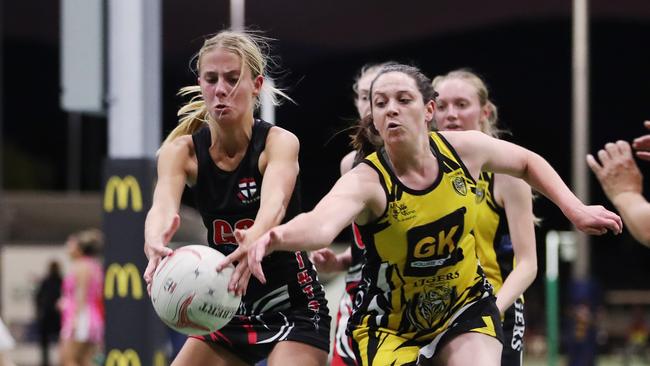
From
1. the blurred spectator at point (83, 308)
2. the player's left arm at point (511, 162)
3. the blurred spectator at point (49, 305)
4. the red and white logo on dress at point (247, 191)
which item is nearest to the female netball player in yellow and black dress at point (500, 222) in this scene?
the player's left arm at point (511, 162)

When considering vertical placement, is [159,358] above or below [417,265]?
below

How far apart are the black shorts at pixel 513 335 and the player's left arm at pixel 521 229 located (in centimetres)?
27

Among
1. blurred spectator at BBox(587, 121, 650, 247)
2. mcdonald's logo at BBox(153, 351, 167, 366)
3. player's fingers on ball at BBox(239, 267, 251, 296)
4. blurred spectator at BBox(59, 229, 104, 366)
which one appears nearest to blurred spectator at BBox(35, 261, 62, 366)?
blurred spectator at BBox(59, 229, 104, 366)

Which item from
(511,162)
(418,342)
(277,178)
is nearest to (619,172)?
(511,162)

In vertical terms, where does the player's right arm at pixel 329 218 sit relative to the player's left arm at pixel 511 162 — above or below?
below

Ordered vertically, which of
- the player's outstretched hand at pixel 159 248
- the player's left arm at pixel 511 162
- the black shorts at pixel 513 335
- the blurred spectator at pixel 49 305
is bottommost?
the blurred spectator at pixel 49 305

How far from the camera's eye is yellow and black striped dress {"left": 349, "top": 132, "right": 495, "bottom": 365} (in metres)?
4.24

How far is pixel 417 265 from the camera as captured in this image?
4312 millimetres

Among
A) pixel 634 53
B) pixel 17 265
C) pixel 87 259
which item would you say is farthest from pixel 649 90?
pixel 87 259

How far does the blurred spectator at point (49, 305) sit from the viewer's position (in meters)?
14.2

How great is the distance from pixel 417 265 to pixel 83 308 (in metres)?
7.61

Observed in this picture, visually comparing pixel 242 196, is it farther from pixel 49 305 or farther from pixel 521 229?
pixel 49 305

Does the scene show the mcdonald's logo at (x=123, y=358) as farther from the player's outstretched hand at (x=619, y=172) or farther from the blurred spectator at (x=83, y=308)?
the blurred spectator at (x=83, y=308)

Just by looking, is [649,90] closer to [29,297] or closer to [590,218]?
[29,297]
